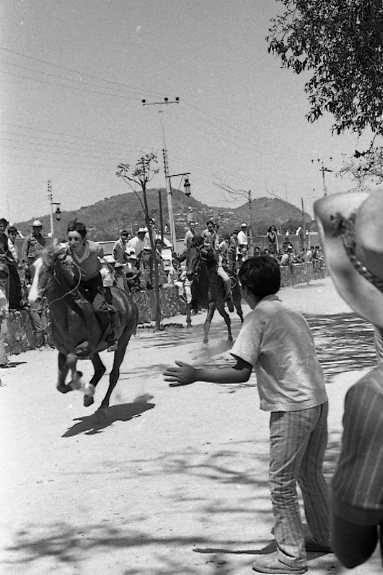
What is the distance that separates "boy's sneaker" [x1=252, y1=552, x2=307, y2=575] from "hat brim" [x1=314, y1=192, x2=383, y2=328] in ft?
9.17

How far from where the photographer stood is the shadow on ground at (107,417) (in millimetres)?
8281

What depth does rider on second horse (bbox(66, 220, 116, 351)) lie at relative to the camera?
28.9 ft

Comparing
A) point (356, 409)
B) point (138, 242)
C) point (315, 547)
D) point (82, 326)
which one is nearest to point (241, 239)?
point (138, 242)

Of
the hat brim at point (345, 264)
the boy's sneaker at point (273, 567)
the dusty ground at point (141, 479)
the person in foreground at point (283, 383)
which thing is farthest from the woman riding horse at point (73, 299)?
the hat brim at point (345, 264)

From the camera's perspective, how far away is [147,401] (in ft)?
31.7

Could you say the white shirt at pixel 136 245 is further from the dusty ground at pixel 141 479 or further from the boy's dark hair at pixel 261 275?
the boy's dark hair at pixel 261 275

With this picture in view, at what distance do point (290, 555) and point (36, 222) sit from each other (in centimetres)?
1029

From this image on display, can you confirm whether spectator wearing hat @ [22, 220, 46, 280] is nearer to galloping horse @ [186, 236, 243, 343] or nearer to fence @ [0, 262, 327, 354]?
fence @ [0, 262, 327, 354]

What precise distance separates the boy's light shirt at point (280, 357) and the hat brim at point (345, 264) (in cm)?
224

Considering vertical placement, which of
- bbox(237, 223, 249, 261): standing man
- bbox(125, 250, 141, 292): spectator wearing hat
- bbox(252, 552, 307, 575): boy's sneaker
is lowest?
bbox(252, 552, 307, 575): boy's sneaker

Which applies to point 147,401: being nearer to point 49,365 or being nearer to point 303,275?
point 49,365

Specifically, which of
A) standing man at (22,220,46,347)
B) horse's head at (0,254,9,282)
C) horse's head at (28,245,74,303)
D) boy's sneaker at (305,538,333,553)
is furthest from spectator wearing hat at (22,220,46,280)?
boy's sneaker at (305,538,333,553)

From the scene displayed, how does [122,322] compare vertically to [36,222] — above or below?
below

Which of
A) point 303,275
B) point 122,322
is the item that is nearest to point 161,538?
point 122,322
